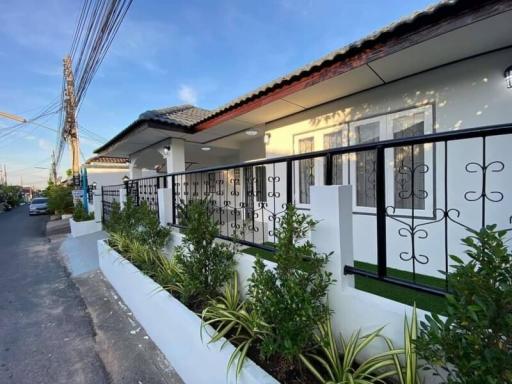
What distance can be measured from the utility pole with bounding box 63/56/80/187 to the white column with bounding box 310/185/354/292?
46.6ft

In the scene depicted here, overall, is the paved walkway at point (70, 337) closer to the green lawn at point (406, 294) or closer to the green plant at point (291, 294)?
the green plant at point (291, 294)

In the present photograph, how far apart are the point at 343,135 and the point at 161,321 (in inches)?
154

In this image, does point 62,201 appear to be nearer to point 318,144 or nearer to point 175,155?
point 175,155

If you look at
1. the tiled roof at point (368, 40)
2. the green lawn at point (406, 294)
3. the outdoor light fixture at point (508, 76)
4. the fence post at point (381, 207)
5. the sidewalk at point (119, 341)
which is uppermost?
the tiled roof at point (368, 40)

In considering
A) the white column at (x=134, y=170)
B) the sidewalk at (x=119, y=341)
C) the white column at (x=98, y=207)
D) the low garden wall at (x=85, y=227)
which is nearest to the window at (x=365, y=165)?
the sidewalk at (x=119, y=341)

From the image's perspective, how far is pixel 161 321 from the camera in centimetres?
263

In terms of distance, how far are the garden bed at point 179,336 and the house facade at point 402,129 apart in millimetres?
882

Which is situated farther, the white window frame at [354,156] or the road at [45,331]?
the white window frame at [354,156]

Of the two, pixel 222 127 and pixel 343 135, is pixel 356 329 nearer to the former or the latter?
pixel 343 135

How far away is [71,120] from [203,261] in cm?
1355

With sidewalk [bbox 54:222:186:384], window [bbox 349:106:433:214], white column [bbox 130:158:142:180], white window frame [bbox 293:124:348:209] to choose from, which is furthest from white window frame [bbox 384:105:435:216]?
white column [bbox 130:158:142:180]

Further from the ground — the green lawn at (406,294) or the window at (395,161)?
the window at (395,161)

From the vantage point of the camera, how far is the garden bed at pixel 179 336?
70.6 inches

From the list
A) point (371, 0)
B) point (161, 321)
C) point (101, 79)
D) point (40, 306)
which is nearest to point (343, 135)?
point (371, 0)
